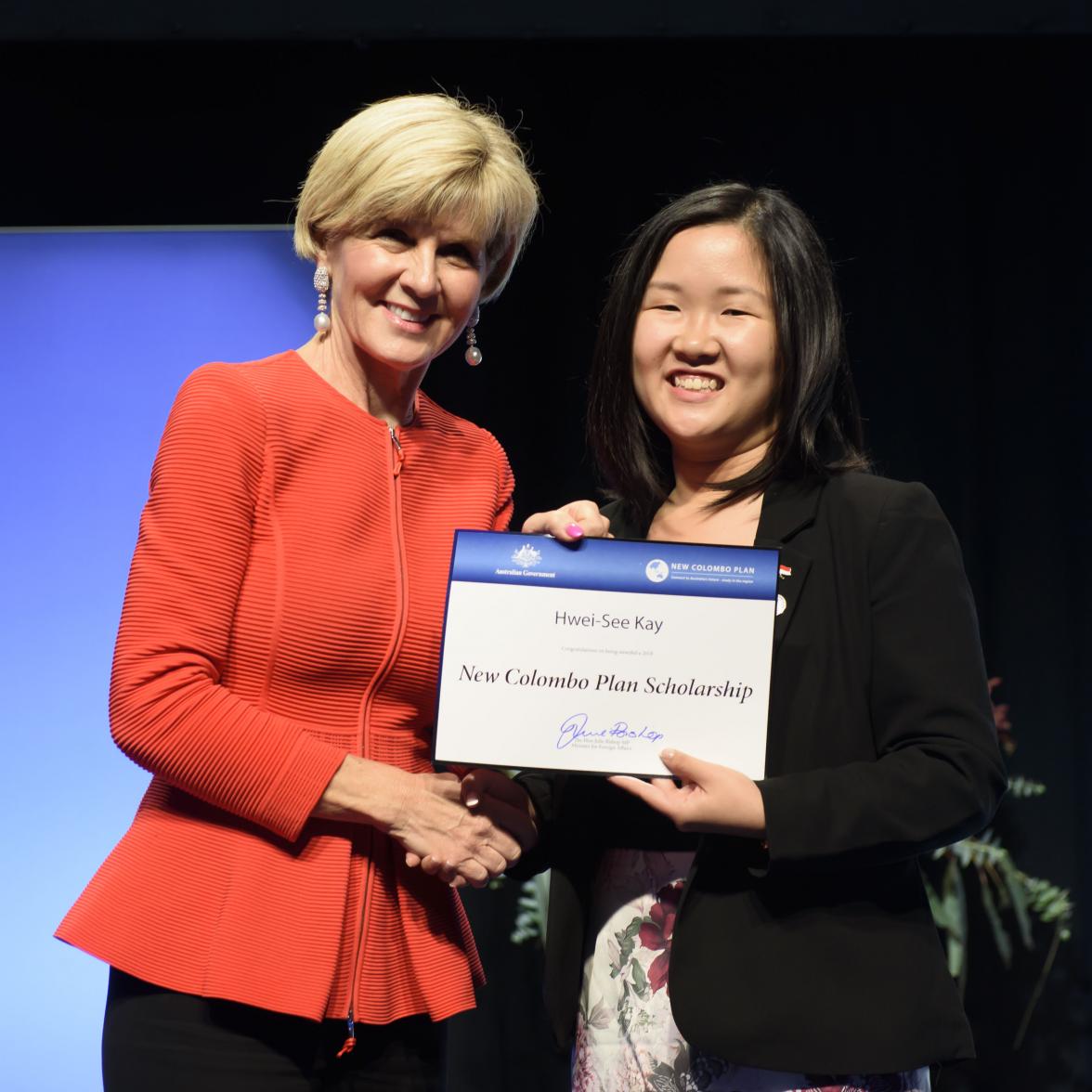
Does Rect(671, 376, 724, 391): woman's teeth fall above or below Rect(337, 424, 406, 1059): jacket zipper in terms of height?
above

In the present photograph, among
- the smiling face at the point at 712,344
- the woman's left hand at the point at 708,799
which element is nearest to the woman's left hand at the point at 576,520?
the smiling face at the point at 712,344

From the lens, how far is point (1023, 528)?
3701 millimetres

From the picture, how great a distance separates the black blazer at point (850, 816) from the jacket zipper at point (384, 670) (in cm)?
31

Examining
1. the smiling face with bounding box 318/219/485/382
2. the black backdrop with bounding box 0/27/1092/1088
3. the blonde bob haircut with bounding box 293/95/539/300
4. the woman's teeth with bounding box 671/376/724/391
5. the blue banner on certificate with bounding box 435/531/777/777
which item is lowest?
the blue banner on certificate with bounding box 435/531/777/777

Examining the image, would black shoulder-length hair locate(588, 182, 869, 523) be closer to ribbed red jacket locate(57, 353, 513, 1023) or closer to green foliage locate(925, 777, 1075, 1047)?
ribbed red jacket locate(57, 353, 513, 1023)

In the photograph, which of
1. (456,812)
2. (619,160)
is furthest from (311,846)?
(619,160)

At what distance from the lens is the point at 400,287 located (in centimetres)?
168

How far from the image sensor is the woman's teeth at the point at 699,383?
1.62 metres

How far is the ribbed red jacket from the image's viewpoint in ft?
4.81

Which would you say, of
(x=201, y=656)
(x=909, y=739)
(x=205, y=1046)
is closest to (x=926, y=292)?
(x=909, y=739)

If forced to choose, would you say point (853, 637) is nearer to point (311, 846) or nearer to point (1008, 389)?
point (311, 846)

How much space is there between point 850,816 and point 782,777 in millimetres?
81

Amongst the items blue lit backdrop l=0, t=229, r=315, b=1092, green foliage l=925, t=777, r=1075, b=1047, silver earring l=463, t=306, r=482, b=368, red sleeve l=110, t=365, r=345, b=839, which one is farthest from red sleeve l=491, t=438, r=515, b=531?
green foliage l=925, t=777, r=1075, b=1047
